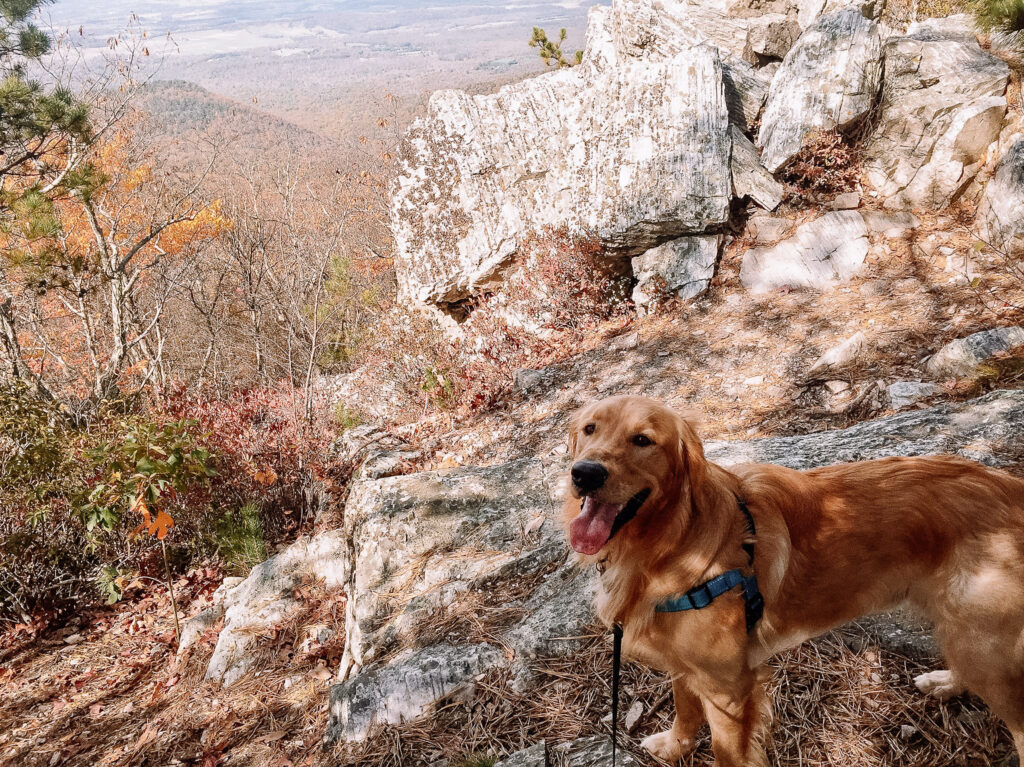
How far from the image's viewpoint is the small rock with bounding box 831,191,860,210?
659 cm

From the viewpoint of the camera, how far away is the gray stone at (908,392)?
13.3 ft

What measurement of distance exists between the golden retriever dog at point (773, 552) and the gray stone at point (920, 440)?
4.32 feet

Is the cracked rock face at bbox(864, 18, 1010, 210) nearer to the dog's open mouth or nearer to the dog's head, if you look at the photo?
the dog's head

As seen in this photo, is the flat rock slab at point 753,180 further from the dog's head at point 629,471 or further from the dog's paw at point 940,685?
the dog's head at point 629,471

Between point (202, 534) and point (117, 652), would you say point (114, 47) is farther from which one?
point (117, 652)

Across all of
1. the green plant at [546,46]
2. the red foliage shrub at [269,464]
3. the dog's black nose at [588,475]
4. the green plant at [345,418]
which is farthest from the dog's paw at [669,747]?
the green plant at [546,46]

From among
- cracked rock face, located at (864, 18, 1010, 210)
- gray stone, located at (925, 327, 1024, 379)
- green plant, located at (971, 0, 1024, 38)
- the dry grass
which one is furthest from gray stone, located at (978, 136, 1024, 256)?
the dry grass

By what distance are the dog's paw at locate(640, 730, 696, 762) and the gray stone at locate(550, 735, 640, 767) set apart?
8cm

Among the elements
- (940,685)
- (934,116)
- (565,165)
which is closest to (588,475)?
(940,685)

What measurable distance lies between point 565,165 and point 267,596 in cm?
707

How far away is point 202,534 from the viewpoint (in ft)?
18.0

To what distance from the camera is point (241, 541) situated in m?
5.19

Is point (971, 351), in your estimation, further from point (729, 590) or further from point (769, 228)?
point (729, 590)

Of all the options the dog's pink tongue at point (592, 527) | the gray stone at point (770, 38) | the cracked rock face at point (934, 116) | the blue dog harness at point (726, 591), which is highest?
the gray stone at point (770, 38)
